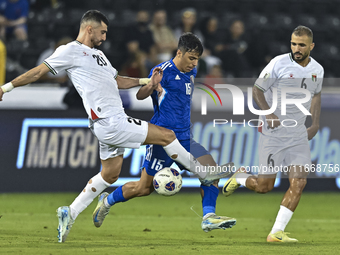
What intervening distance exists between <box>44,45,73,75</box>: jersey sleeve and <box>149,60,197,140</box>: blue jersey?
3.38 ft

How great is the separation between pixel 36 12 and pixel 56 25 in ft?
2.15

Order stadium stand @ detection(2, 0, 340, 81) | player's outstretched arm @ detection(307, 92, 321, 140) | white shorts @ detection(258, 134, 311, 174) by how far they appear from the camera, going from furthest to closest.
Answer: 1. stadium stand @ detection(2, 0, 340, 81)
2. player's outstretched arm @ detection(307, 92, 321, 140)
3. white shorts @ detection(258, 134, 311, 174)

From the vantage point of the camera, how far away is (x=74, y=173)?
10.5 metres

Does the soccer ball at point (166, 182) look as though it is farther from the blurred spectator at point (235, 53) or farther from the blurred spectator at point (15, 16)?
the blurred spectator at point (15, 16)

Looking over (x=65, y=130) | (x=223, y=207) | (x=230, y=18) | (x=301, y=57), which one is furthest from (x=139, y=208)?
(x=230, y=18)

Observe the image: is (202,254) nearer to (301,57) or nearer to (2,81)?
(301,57)

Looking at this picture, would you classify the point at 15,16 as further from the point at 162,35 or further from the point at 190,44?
the point at 190,44

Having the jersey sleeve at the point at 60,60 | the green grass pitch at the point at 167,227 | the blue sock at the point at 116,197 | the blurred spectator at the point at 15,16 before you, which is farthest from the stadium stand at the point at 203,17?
the jersey sleeve at the point at 60,60

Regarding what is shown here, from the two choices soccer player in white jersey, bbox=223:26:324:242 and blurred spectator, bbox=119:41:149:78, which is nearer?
soccer player in white jersey, bbox=223:26:324:242

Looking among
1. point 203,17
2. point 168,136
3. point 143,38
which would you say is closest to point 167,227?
point 168,136

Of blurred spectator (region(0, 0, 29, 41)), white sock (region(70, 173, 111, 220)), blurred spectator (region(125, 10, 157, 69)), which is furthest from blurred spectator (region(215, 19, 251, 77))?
white sock (region(70, 173, 111, 220))

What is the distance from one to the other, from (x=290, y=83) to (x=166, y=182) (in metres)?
1.79

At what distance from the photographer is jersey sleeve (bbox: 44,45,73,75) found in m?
6.09

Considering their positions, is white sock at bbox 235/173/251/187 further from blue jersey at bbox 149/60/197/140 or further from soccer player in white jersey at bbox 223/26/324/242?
blue jersey at bbox 149/60/197/140
